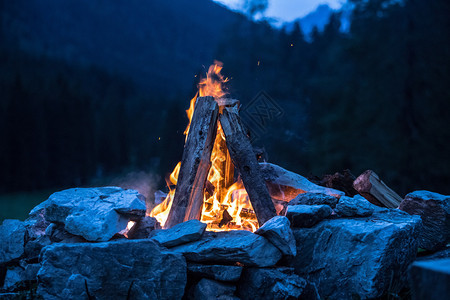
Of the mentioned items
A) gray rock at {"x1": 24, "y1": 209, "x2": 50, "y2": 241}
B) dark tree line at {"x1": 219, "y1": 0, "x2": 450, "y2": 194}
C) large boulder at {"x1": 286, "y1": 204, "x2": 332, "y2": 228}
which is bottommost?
gray rock at {"x1": 24, "y1": 209, "x2": 50, "y2": 241}

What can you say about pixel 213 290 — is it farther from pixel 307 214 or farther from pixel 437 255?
pixel 437 255

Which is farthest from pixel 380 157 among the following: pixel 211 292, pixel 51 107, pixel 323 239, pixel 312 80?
pixel 51 107

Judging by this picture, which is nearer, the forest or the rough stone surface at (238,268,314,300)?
the rough stone surface at (238,268,314,300)

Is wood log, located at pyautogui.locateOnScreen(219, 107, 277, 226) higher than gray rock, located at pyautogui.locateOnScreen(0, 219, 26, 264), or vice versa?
wood log, located at pyautogui.locateOnScreen(219, 107, 277, 226)

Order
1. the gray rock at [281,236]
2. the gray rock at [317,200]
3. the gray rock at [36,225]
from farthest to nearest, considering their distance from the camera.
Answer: the gray rock at [36,225], the gray rock at [317,200], the gray rock at [281,236]

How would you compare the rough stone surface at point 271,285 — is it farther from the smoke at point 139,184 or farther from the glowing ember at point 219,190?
the smoke at point 139,184

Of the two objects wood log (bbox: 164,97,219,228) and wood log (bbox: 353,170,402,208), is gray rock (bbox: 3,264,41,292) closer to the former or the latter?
wood log (bbox: 164,97,219,228)

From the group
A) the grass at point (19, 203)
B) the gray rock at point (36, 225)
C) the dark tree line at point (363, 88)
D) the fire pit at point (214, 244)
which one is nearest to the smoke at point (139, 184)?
the gray rock at point (36, 225)

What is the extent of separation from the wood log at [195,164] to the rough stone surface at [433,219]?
216cm

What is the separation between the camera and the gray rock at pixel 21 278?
271 cm

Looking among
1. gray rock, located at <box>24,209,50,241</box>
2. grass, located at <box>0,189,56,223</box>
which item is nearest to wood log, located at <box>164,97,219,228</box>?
gray rock, located at <box>24,209,50,241</box>

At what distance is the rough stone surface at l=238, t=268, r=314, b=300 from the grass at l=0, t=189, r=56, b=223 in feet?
26.9

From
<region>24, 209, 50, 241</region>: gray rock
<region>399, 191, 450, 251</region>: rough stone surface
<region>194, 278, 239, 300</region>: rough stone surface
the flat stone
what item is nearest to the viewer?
<region>194, 278, 239, 300</region>: rough stone surface

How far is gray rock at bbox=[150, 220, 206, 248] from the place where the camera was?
2.59 meters
